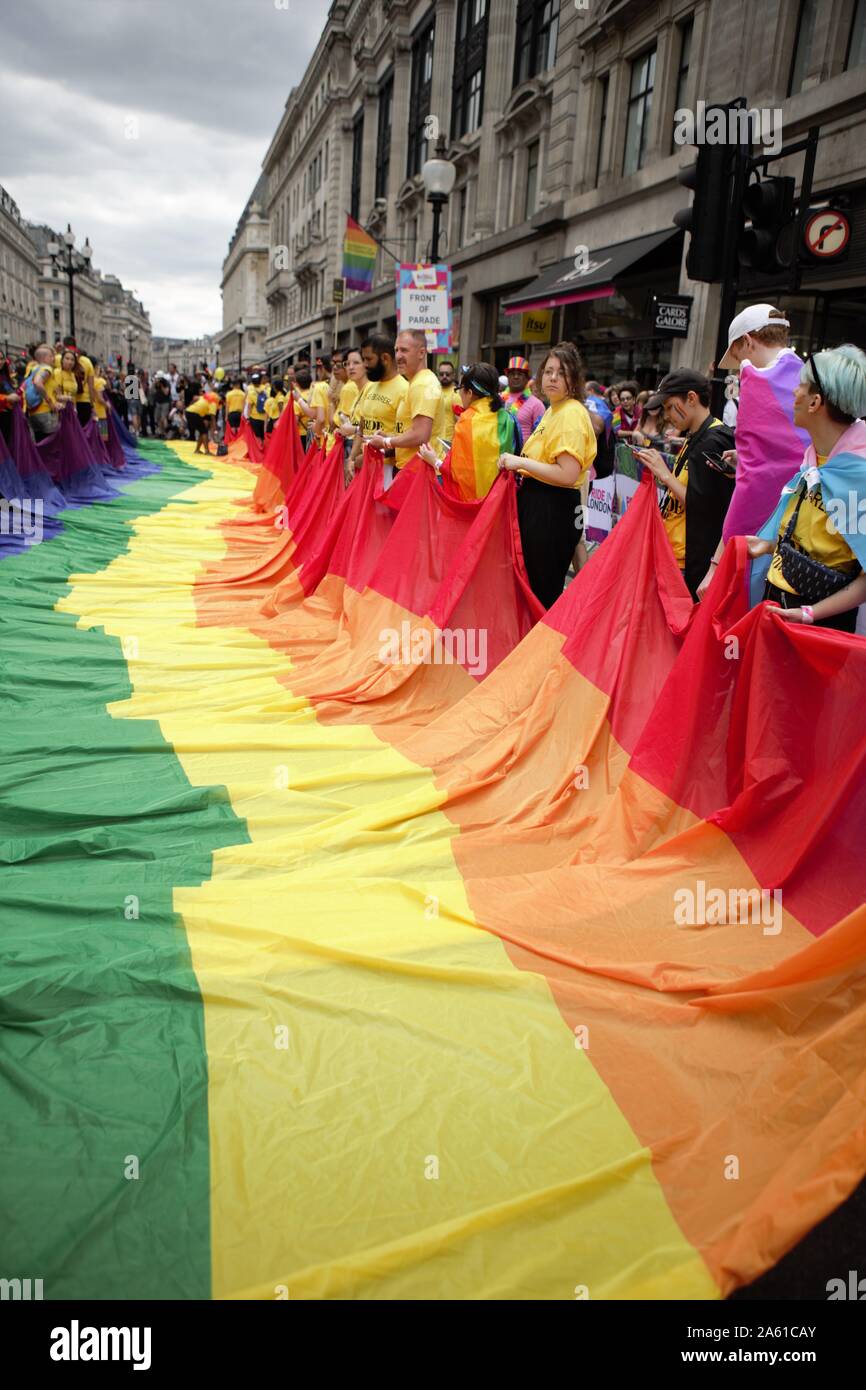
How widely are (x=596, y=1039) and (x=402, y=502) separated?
15.6 ft

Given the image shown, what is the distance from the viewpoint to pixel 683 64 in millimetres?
14992

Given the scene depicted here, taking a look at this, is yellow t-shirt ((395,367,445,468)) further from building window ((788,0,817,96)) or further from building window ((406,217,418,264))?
building window ((406,217,418,264))

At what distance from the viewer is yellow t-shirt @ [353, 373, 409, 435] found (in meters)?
7.46

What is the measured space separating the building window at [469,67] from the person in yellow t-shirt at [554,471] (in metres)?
25.2

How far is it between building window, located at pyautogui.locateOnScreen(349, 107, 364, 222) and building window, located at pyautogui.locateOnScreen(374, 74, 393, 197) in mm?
3507

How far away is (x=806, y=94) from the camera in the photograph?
11.4 metres

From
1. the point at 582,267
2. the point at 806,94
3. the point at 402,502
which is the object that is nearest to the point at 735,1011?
the point at 402,502

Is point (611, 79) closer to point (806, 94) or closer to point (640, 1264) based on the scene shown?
point (806, 94)

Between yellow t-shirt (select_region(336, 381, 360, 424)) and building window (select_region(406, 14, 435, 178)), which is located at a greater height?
building window (select_region(406, 14, 435, 178))

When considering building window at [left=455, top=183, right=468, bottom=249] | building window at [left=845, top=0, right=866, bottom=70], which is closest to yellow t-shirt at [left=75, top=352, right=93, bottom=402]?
building window at [left=845, top=0, right=866, bottom=70]

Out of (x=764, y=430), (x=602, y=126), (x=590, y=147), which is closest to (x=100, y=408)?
(x=590, y=147)

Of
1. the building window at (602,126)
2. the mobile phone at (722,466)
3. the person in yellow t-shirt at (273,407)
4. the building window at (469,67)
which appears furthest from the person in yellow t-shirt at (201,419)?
the mobile phone at (722,466)

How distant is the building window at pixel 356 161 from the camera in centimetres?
4359

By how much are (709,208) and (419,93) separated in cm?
3365
